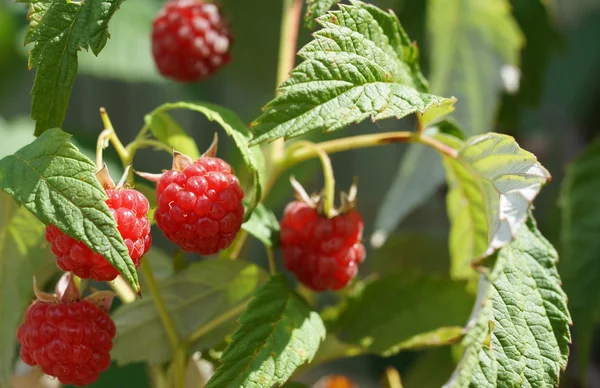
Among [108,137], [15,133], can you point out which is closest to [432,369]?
[108,137]

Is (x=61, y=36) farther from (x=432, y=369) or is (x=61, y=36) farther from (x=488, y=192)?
(x=432, y=369)

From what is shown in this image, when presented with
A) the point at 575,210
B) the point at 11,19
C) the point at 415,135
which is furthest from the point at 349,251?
the point at 11,19

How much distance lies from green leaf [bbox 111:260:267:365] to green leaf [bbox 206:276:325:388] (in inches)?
3.3

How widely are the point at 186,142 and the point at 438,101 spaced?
256mm

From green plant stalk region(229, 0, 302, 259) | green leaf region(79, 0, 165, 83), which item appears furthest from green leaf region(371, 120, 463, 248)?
green leaf region(79, 0, 165, 83)

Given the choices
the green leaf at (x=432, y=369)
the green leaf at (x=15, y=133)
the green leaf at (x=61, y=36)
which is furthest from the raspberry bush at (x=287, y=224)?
the green leaf at (x=15, y=133)

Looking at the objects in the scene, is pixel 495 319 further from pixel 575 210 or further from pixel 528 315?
pixel 575 210

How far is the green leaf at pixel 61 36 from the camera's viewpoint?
1.89 feet

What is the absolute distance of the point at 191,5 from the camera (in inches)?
37.7

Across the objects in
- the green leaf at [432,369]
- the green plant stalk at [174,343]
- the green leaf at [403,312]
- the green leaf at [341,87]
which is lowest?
the green leaf at [432,369]

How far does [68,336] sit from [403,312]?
0.39m

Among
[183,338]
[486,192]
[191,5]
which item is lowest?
[183,338]

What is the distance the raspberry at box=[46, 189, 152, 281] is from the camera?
1.80 ft

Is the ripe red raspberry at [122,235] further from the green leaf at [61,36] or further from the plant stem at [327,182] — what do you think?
the plant stem at [327,182]
